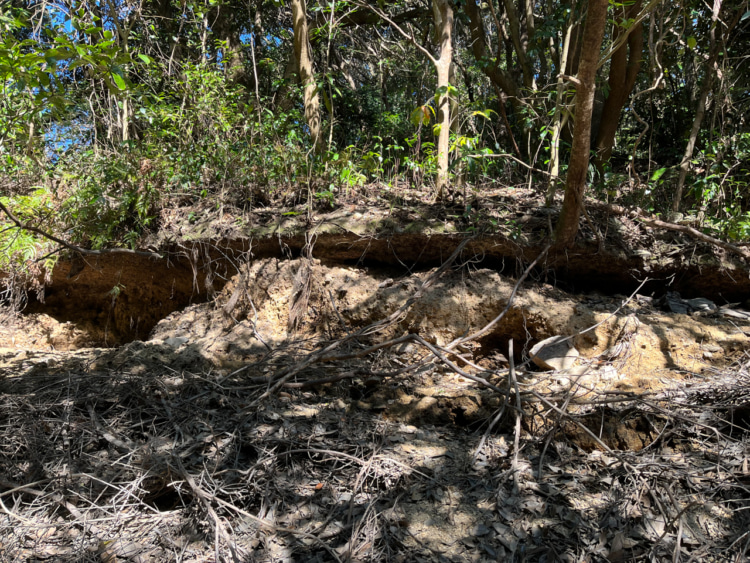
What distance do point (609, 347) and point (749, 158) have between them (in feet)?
8.72

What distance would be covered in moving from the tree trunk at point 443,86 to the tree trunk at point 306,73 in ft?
4.68

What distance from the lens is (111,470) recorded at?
100 inches

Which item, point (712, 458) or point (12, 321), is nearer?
point (712, 458)

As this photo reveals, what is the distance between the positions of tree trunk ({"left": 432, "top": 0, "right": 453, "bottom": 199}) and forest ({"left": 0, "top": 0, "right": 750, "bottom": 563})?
3cm

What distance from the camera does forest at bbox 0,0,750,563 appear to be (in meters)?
2.35

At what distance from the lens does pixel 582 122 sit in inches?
135

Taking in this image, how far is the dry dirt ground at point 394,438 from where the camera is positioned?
2.23 metres

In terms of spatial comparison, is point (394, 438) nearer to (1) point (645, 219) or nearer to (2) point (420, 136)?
(1) point (645, 219)

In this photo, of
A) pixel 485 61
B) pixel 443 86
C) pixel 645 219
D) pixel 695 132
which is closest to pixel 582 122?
pixel 645 219

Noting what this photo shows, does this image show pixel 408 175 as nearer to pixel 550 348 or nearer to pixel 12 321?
pixel 550 348

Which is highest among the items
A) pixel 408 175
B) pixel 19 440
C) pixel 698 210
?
pixel 408 175

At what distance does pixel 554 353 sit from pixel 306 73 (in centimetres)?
428

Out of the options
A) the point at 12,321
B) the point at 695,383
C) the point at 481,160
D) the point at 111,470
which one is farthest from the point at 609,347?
the point at 12,321

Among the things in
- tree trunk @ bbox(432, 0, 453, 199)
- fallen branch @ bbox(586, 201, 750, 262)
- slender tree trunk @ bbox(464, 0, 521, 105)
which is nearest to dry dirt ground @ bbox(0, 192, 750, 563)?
fallen branch @ bbox(586, 201, 750, 262)
